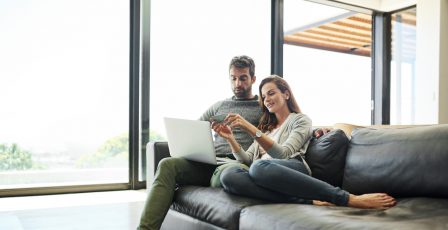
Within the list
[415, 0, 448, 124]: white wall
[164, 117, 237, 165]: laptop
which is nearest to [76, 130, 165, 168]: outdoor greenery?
[164, 117, 237, 165]: laptop

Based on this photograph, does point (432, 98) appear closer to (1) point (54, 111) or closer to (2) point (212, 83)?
(2) point (212, 83)

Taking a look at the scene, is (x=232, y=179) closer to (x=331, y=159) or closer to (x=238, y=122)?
(x=238, y=122)

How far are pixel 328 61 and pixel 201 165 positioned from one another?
366 cm

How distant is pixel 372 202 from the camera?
5.60 feet

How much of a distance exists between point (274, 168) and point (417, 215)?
1.81 ft

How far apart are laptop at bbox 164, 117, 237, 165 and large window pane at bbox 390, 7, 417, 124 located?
4.07m

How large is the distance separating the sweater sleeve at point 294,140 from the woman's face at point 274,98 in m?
0.12

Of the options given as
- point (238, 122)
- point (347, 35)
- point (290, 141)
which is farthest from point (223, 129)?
point (347, 35)

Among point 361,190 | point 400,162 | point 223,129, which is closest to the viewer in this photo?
point 400,162

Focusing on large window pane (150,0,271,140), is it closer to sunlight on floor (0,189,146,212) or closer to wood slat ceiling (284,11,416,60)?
wood slat ceiling (284,11,416,60)

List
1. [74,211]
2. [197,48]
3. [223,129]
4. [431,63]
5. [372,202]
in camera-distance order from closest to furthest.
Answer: [372,202], [223,129], [74,211], [197,48], [431,63]

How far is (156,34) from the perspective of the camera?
173 inches

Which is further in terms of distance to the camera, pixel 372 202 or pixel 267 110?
pixel 267 110

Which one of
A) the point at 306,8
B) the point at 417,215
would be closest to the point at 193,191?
the point at 417,215
